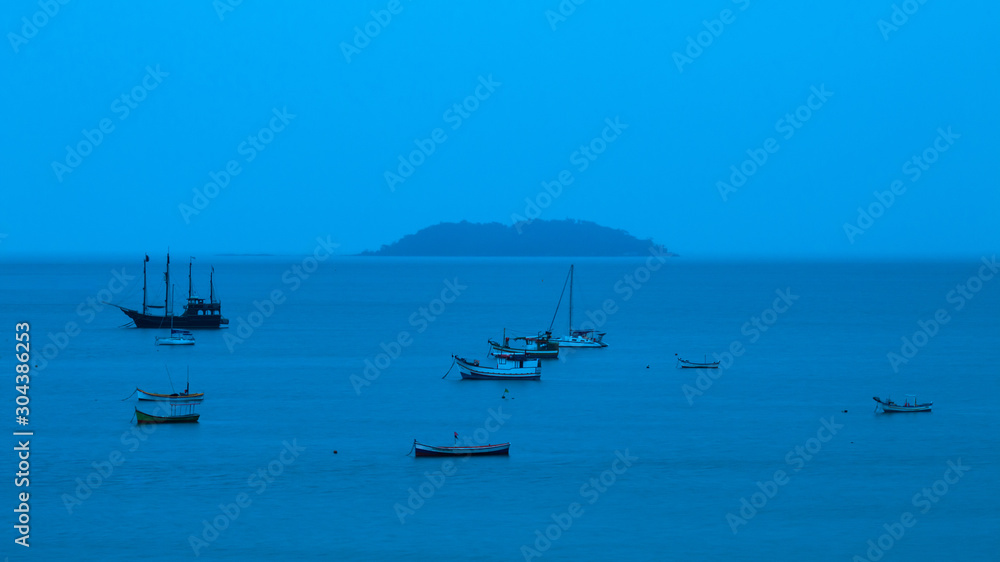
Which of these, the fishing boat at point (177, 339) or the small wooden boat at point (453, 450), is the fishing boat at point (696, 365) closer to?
the small wooden boat at point (453, 450)

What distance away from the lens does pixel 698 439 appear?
55.4 meters

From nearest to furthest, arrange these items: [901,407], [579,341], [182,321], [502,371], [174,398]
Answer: [901,407]
[174,398]
[502,371]
[579,341]
[182,321]

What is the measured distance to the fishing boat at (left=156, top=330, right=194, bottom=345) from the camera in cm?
9969

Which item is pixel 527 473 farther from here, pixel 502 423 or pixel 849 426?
pixel 849 426

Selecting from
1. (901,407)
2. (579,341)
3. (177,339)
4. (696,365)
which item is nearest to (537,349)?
(579,341)

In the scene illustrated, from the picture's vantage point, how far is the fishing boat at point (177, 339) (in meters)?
99.7

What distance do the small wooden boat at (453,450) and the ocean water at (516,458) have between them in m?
0.58

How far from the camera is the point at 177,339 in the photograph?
332ft

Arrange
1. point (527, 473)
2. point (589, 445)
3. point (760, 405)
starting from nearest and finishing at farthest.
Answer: point (527, 473) → point (589, 445) → point (760, 405)

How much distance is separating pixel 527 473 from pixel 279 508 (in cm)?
1066

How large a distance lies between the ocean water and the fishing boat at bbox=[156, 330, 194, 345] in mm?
1207

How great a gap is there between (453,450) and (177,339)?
58.1 meters

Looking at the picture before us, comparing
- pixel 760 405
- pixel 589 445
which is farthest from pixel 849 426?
pixel 589 445

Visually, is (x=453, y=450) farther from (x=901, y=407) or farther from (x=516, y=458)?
(x=901, y=407)
